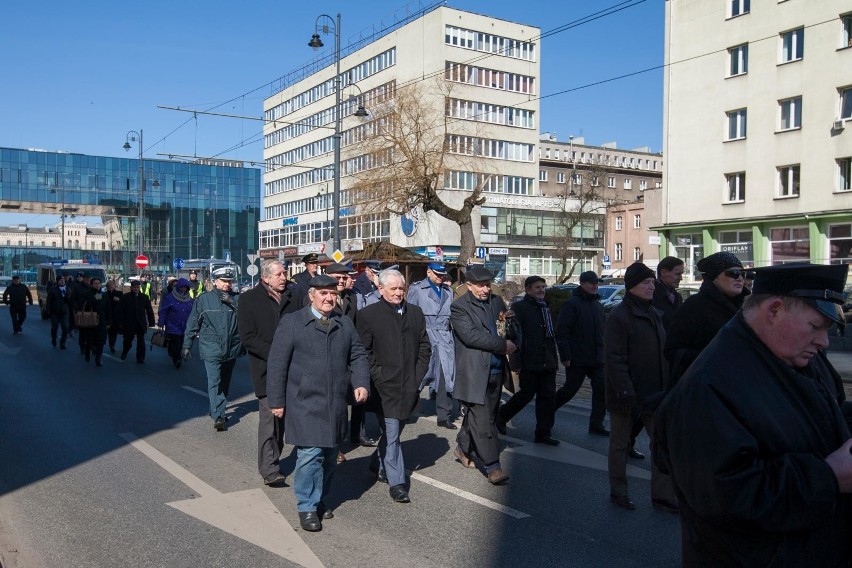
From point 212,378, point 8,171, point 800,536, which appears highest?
point 8,171

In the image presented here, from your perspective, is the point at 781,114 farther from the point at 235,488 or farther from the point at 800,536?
the point at 800,536

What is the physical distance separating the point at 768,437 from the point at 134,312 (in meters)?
15.7

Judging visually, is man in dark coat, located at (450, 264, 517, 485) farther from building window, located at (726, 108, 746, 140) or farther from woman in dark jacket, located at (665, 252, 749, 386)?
building window, located at (726, 108, 746, 140)

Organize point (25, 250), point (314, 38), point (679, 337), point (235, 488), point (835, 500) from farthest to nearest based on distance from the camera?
1. point (25, 250)
2. point (314, 38)
3. point (235, 488)
4. point (679, 337)
5. point (835, 500)

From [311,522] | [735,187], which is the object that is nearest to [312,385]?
[311,522]

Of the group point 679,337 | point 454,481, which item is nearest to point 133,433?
point 454,481

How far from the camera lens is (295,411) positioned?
539cm

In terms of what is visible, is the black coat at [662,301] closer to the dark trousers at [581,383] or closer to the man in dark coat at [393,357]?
the dark trousers at [581,383]

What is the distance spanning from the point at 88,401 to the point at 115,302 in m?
6.65

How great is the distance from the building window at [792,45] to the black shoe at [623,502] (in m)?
32.5

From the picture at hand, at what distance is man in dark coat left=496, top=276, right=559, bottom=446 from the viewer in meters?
7.96

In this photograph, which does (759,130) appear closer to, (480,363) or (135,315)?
(135,315)

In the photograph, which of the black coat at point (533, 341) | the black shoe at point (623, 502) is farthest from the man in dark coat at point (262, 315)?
the black shoe at point (623, 502)

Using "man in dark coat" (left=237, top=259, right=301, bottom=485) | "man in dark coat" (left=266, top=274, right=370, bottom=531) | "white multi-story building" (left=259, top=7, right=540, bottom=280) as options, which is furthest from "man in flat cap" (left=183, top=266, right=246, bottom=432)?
"white multi-story building" (left=259, top=7, right=540, bottom=280)
